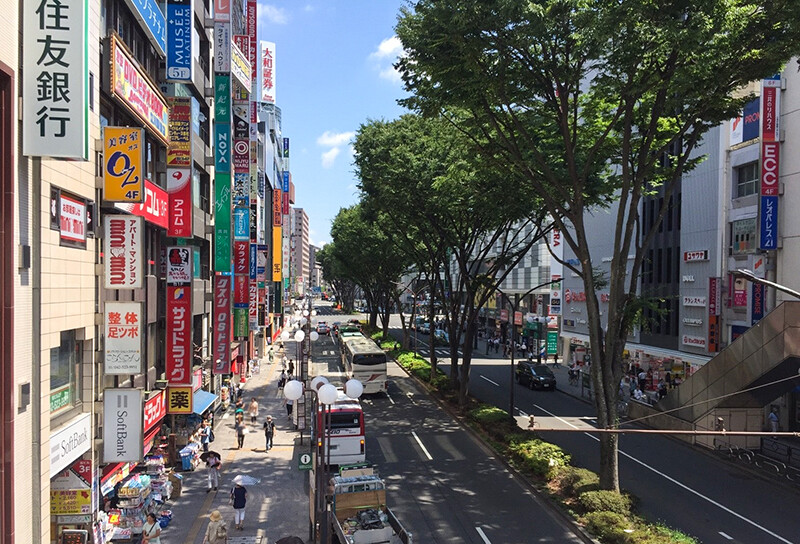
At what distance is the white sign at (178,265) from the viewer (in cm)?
2106

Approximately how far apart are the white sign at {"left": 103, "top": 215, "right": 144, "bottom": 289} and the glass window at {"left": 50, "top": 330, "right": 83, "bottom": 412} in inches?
70.4

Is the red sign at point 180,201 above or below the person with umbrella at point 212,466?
above

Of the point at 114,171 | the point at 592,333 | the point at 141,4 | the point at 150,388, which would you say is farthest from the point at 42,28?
the point at 592,333

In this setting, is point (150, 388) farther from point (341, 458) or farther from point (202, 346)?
point (202, 346)

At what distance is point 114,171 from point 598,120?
1661 centimetres

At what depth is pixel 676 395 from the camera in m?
29.4

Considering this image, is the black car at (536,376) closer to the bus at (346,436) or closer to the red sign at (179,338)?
the bus at (346,436)

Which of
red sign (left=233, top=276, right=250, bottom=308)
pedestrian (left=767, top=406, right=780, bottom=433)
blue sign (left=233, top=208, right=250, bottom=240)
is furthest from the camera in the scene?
red sign (left=233, top=276, right=250, bottom=308)

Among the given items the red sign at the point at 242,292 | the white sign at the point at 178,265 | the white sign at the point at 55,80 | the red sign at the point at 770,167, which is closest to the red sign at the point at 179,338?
the white sign at the point at 178,265

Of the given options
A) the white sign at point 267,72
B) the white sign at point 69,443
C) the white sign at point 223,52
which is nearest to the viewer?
the white sign at point 69,443

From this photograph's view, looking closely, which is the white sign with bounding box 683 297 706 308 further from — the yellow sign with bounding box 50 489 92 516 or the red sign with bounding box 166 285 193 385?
the yellow sign with bounding box 50 489 92 516

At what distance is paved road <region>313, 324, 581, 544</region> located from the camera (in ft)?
54.4

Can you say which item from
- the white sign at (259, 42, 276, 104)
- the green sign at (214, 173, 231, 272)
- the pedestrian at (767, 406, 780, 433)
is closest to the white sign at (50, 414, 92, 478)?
the green sign at (214, 173, 231, 272)

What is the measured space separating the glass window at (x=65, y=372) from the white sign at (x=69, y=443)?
483 mm
